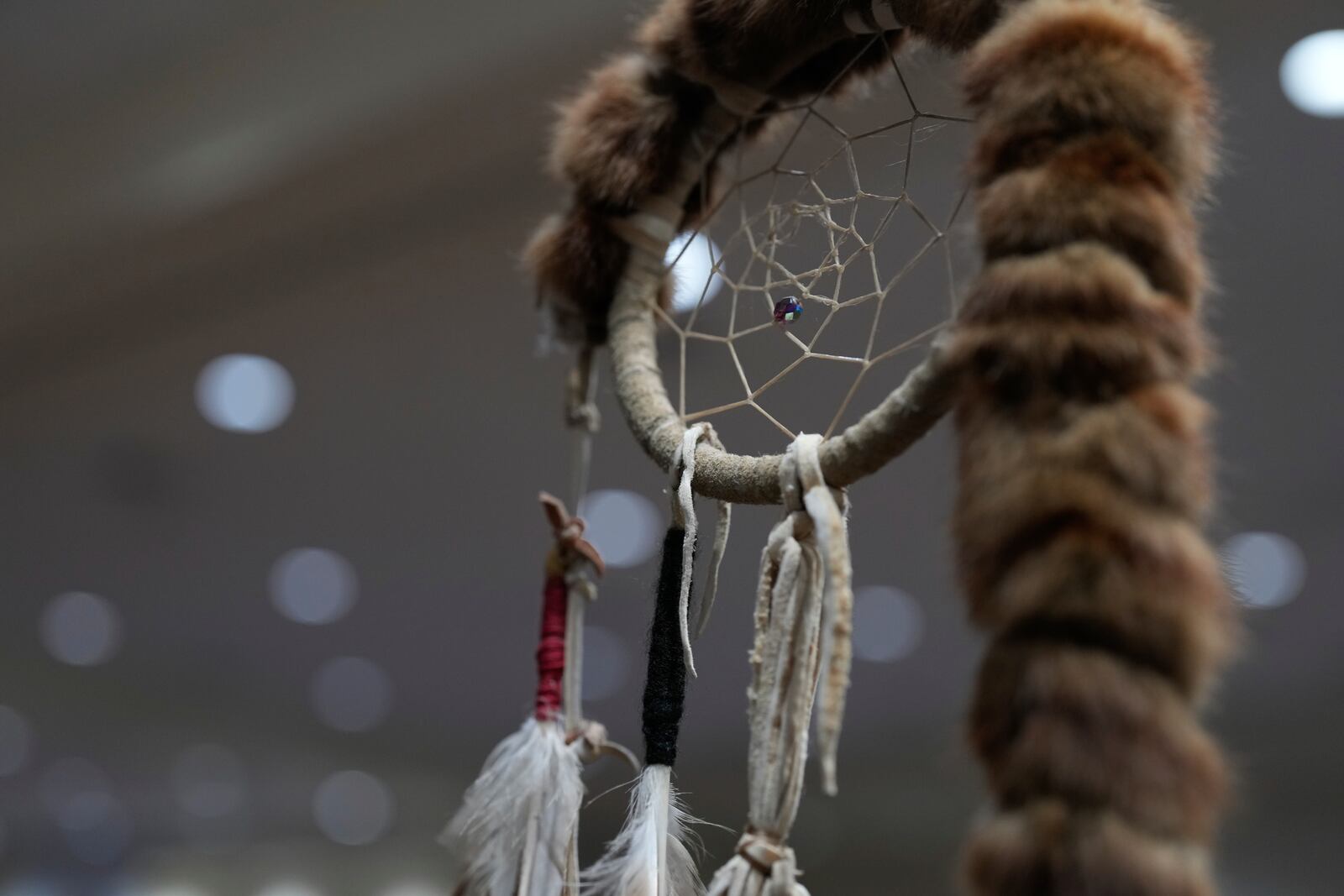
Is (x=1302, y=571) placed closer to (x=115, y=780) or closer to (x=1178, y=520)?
(x=1178, y=520)

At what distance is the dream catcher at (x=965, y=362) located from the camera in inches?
15.8

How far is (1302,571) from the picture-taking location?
95.4 inches

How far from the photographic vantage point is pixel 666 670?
2.03 ft

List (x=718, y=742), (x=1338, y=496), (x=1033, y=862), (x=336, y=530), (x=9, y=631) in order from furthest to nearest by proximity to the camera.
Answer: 1. (x=9, y=631)
2. (x=336, y=530)
3. (x=1338, y=496)
4. (x=718, y=742)
5. (x=1033, y=862)

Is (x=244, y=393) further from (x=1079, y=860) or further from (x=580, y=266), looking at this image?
(x=1079, y=860)

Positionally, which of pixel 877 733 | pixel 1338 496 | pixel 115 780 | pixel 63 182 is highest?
pixel 63 182

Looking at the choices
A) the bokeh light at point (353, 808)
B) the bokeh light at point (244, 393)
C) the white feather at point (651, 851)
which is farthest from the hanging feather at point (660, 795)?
the bokeh light at point (353, 808)

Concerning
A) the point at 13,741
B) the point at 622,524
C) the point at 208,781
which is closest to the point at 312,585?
the point at 622,524

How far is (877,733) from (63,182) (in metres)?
2.37

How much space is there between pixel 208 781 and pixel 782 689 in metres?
3.59

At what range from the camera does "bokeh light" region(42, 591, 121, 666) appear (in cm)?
296

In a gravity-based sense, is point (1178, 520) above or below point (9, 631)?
above

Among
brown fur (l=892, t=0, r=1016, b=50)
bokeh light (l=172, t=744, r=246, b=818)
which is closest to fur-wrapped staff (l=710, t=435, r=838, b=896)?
brown fur (l=892, t=0, r=1016, b=50)

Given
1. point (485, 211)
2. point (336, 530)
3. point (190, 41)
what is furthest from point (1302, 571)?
point (190, 41)
